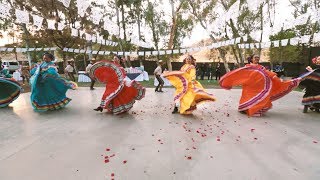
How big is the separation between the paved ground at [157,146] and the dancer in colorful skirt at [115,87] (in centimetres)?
23

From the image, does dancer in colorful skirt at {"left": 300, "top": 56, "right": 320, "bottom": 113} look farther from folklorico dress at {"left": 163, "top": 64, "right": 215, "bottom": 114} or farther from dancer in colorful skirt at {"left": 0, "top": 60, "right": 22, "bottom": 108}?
dancer in colorful skirt at {"left": 0, "top": 60, "right": 22, "bottom": 108}

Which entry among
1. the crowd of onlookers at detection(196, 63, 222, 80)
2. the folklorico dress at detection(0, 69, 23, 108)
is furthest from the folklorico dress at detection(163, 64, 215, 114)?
the crowd of onlookers at detection(196, 63, 222, 80)

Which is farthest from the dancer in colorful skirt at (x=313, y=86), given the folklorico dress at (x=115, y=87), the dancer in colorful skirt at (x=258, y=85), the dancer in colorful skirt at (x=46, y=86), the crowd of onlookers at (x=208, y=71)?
the crowd of onlookers at (x=208, y=71)

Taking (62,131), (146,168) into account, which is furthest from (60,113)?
(146,168)

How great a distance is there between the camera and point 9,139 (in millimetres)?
4109

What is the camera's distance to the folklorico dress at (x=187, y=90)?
224 inches

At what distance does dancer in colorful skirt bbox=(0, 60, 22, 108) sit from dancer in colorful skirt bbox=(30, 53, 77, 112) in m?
0.98

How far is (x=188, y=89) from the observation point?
5801mm

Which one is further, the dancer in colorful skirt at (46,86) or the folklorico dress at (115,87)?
the dancer in colorful skirt at (46,86)

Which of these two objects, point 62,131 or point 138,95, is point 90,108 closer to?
point 138,95

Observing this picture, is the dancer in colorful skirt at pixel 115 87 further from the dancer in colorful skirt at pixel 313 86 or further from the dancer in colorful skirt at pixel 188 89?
the dancer in colorful skirt at pixel 313 86

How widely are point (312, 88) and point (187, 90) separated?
281 centimetres

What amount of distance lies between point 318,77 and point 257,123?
1989mm

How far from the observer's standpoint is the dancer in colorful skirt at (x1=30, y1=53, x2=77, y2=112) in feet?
19.8
